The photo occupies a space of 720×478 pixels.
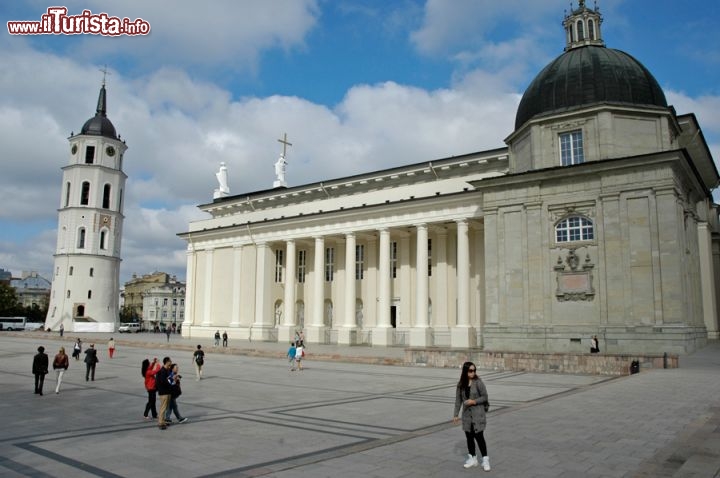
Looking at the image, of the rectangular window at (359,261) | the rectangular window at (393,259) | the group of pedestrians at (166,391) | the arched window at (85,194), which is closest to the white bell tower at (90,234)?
the arched window at (85,194)

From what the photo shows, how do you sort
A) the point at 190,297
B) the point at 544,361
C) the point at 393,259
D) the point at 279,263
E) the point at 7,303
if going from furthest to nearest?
the point at 7,303
the point at 190,297
the point at 279,263
the point at 393,259
the point at 544,361

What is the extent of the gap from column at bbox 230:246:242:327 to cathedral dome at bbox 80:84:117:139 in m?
42.9

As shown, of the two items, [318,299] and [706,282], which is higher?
[706,282]

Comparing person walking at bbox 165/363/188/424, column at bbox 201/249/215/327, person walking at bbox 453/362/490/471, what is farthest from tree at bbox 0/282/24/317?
person walking at bbox 453/362/490/471

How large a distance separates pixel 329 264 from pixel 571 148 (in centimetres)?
2477

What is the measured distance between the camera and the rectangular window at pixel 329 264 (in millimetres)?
50500

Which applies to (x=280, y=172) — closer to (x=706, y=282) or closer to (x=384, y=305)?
(x=384, y=305)

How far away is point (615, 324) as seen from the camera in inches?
1128

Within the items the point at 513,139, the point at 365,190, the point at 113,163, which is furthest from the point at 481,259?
the point at 113,163

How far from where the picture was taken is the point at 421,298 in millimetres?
40312

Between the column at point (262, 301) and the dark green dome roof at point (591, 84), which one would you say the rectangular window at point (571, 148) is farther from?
the column at point (262, 301)

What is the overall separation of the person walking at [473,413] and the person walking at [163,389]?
21.8ft

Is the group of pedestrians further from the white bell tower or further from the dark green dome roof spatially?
the white bell tower

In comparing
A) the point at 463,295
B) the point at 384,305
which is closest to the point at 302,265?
the point at 384,305
